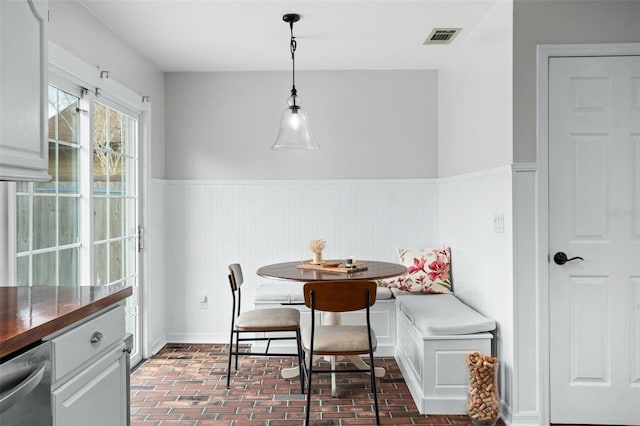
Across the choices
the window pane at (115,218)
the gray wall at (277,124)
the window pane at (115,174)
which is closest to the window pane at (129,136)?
the window pane at (115,174)

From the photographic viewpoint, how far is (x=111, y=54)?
343 centimetres

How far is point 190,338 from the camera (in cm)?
459

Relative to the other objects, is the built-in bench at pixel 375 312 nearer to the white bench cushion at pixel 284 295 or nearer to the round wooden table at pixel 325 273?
the white bench cushion at pixel 284 295

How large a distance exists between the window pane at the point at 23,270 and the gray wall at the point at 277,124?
2199 millimetres

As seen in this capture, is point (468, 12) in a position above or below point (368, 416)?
above

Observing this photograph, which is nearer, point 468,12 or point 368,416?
point 368,416

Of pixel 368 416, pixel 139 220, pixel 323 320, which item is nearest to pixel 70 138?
pixel 139 220

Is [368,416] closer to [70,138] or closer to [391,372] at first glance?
[391,372]

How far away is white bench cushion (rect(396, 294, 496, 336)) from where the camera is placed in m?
2.96

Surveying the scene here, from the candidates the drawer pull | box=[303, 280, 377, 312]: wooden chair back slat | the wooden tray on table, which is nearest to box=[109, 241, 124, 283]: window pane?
the wooden tray on table

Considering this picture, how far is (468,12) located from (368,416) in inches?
106

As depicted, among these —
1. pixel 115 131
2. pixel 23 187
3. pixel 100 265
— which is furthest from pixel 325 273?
pixel 115 131

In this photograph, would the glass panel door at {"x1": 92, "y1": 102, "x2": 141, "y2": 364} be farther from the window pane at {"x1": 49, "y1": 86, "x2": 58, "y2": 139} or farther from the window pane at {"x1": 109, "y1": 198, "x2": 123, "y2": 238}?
the window pane at {"x1": 49, "y1": 86, "x2": 58, "y2": 139}

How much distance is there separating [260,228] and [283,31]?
6.12 ft
